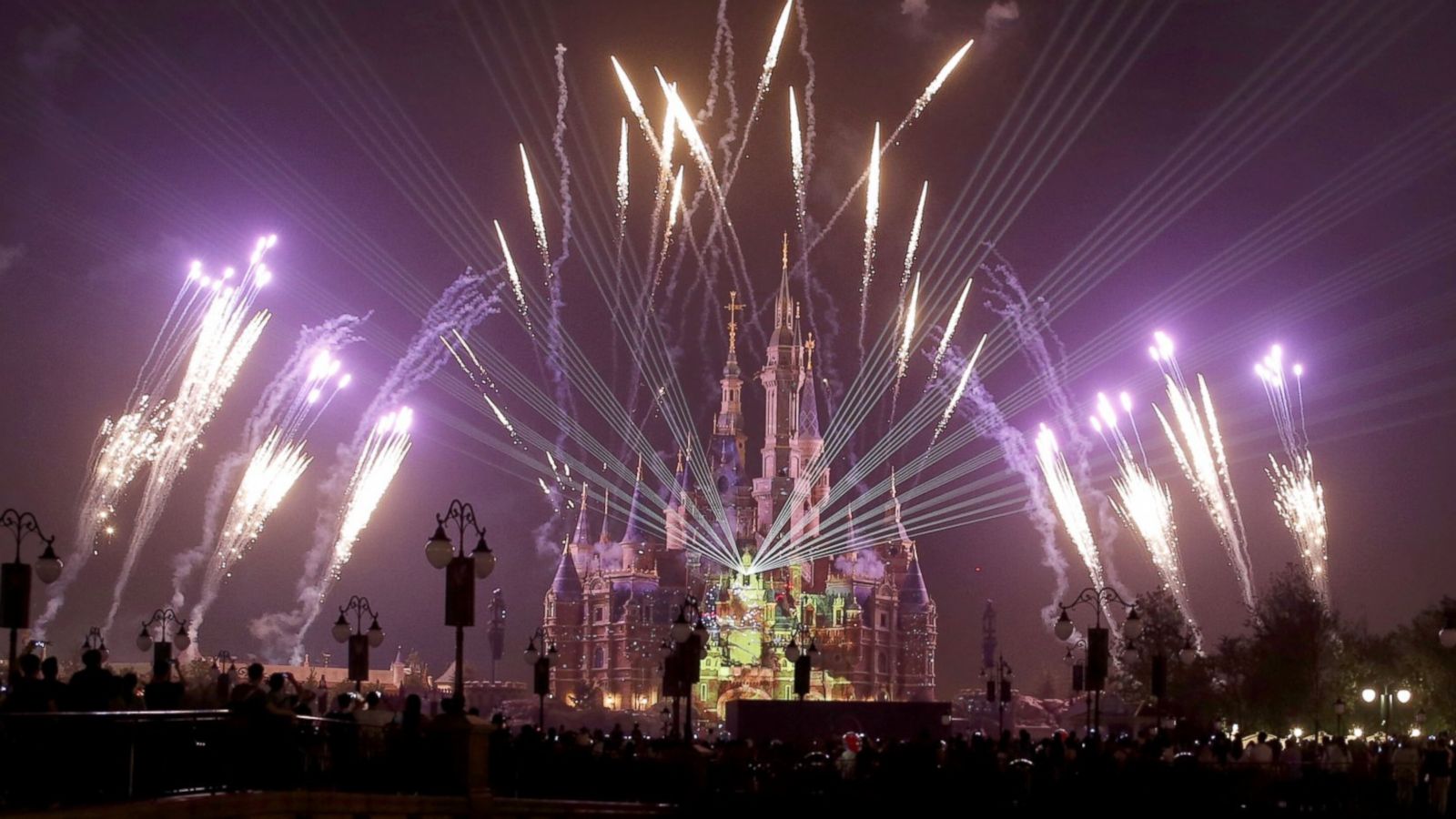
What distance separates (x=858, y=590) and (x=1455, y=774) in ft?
314

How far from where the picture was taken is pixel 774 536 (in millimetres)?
124812

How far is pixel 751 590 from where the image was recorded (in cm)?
12006

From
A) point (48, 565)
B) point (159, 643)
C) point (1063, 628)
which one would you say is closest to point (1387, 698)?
point (1063, 628)

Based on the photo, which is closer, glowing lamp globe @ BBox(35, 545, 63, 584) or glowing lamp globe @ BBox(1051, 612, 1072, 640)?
glowing lamp globe @ BBox(35, 545, 63, 584)

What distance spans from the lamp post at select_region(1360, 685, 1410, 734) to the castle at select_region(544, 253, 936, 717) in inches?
1992

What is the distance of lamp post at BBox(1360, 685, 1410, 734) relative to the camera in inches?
2493

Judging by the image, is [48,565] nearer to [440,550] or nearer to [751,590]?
[440,550]

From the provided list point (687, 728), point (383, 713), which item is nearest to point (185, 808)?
point (383, 713)

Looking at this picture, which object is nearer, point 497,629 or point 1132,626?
point 1132,626

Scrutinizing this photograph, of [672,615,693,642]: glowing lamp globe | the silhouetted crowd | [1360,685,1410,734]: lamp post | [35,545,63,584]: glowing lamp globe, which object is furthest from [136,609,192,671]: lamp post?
[1360,685,1410,734]: lamp post

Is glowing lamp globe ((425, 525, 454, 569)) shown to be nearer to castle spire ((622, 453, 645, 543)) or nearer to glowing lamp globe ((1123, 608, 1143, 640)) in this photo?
glowing lamp globe ((1123, 608, 1143, 640))

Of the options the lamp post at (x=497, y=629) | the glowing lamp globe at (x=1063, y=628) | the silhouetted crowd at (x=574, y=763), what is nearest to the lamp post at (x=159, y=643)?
the silhouetted crowd at (x=574, y=763)

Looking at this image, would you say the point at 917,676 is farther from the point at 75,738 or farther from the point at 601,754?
the point at 75,738

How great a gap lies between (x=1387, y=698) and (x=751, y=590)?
6182 cm
